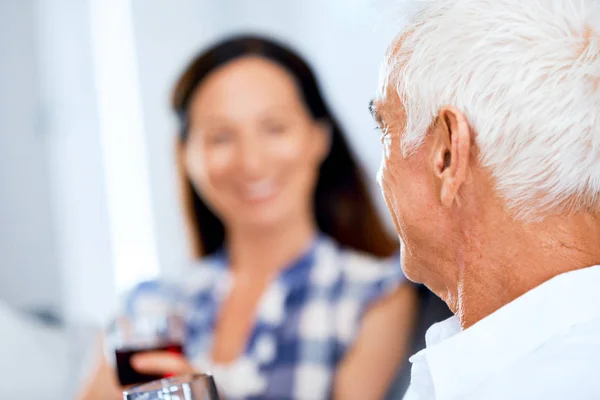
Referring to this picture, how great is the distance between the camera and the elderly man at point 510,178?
0.77m

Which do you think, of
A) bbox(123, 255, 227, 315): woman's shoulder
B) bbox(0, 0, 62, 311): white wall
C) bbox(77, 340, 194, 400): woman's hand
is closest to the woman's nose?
bbox(123, 255, 227, 315): woman's shoulder

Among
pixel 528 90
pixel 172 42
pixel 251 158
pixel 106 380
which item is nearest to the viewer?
pixel 528 90

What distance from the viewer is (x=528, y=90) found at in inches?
30.6

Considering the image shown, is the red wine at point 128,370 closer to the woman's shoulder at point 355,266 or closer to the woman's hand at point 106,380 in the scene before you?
the woman's hand at point 106,380

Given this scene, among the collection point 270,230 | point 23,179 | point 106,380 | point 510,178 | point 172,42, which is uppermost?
point 172,42

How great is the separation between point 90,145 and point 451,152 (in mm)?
2098

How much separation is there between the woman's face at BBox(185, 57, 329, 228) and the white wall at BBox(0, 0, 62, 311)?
90 cm

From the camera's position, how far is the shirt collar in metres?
0.77

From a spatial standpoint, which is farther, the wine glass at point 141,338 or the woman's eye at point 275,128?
the woman's eye at point 275,128

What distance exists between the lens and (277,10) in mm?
2535

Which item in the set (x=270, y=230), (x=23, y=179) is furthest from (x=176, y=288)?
(x=23, y=179)

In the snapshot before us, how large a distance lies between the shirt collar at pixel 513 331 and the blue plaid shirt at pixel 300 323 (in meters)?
1.10

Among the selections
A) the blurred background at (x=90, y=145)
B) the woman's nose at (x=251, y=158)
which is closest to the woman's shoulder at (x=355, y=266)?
the woman's nose at (x=251, y=158)

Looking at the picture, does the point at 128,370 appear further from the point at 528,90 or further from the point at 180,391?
the point at 528,90
